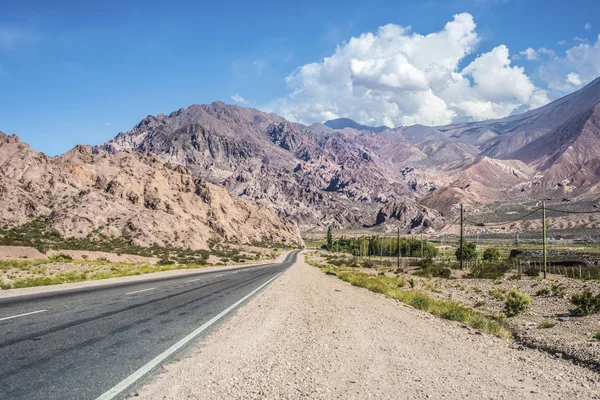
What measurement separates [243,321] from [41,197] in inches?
2978

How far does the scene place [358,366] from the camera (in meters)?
6.90

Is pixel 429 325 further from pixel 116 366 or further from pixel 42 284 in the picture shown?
pixel 42 284

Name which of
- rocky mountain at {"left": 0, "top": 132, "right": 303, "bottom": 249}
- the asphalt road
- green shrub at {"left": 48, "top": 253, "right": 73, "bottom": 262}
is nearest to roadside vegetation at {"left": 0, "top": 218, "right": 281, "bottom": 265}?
rocky mountain at {"left": 0, "top": 132, "right": 303, "bottom": 249}

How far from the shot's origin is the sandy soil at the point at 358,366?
566 cm

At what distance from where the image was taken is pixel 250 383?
582 cm

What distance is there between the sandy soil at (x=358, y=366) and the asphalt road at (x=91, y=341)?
574mm

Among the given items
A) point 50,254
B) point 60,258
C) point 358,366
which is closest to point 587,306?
point 358,366

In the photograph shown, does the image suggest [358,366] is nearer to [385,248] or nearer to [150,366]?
[150,366]

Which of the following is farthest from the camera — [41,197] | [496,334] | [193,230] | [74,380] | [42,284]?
[193,230]

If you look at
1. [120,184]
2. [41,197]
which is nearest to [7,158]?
[41,197]

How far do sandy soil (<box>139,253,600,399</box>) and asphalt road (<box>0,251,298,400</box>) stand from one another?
1.88 feet

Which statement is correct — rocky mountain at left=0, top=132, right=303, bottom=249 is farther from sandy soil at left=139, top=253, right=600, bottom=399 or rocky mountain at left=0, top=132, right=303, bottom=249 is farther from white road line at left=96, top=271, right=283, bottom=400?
sandy soil at left=139, top=253, right=600, bottom=399

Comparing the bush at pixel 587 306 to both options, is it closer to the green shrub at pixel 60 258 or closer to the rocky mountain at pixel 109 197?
the green shrub at pixel 60 258

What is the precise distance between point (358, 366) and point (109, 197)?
83.4 m
